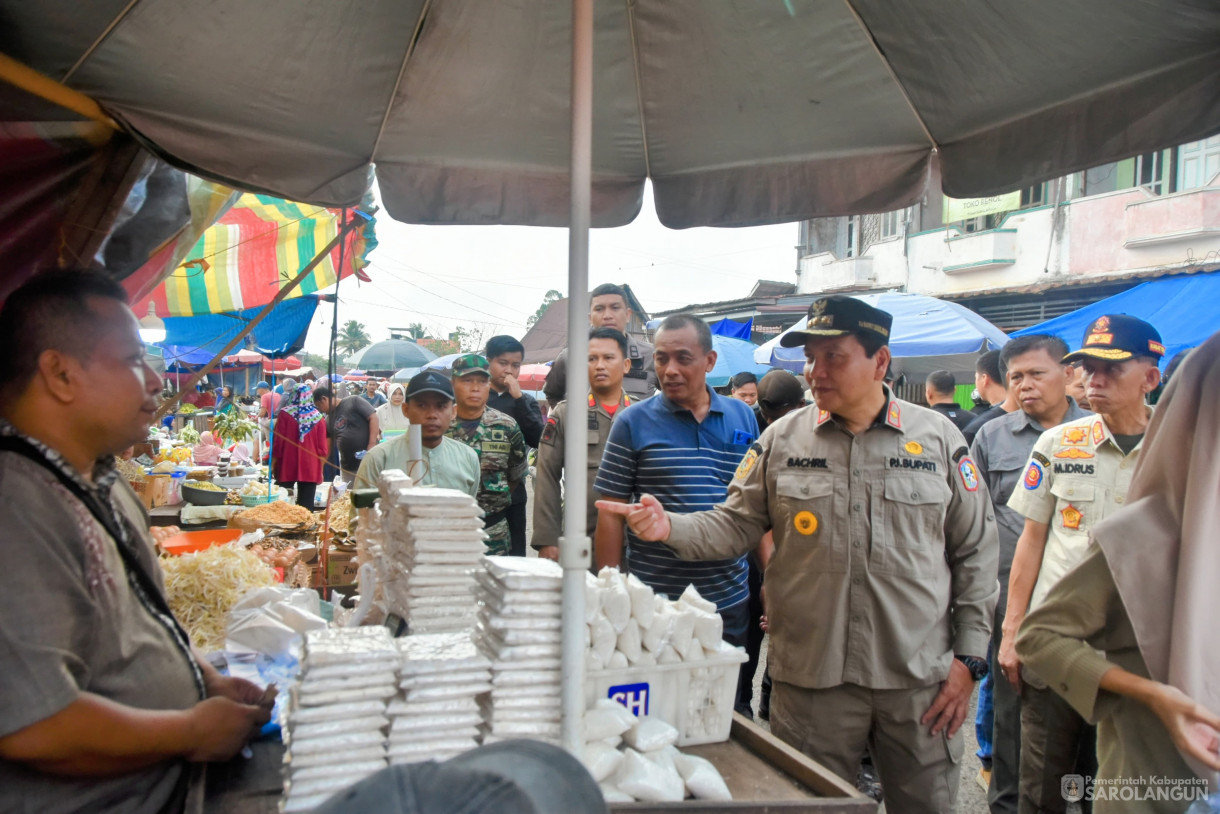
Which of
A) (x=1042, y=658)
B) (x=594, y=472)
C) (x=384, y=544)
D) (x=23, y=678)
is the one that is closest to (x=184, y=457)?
(x=594, y=472)

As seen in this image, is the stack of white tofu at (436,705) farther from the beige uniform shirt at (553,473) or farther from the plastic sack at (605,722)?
the beige uniform shirt at (553,473)

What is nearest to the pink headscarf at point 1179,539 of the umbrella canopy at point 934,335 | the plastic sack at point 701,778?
the plastic sack at point 701,778

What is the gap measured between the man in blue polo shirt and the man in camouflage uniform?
4.50 ft

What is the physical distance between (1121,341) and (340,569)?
4386mm

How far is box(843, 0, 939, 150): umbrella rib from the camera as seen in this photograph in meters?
2.30

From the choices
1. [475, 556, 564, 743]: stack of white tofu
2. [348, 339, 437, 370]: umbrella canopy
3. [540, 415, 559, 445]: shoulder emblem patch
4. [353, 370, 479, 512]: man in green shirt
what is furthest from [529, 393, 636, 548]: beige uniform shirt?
[348, 339, 437, 370]: umbrella canopy

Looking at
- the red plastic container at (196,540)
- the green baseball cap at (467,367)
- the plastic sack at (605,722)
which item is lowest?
the red plastic container at (196,540)

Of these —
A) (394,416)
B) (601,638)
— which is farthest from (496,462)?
(394,416)

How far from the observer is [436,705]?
1679 millimetres

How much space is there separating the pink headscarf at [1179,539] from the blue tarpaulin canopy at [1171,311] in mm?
6507

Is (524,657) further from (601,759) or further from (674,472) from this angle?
(674,472)

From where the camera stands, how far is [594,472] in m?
4.39

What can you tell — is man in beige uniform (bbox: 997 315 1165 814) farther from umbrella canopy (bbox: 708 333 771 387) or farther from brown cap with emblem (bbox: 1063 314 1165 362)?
umbrella canopy (bbox: 708 333 771 387)

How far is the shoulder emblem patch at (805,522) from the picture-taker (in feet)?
9.09
